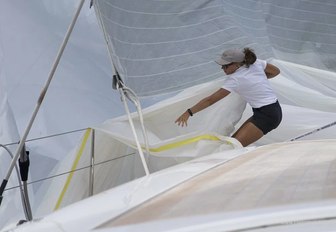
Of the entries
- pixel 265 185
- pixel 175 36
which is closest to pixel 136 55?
pixel 175 36

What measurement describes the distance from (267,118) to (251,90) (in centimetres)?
11

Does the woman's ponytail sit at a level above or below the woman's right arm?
above

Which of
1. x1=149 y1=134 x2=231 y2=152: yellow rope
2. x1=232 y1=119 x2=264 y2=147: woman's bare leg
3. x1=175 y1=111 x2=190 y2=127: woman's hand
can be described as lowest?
x1=232 y1=119 x2=264 y2=147: woman's bare leg

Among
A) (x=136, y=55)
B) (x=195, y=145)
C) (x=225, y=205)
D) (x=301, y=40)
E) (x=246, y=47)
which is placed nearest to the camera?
Result: (x=225, y=205)

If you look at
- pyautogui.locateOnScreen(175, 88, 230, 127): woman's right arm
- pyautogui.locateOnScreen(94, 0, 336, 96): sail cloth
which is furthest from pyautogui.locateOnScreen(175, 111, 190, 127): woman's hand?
pyautogui.locateOnScreen(94, 0, 336, 96): sail cloth

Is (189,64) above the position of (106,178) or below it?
above

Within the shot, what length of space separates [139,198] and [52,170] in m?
0.97

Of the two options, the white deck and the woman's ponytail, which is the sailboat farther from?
the woman's ponytail

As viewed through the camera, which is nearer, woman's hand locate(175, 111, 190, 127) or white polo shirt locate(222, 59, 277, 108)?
woman's hand locate(175, 111, 190, 127)

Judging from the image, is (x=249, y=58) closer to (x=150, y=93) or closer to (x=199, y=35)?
(x=199, y=35)

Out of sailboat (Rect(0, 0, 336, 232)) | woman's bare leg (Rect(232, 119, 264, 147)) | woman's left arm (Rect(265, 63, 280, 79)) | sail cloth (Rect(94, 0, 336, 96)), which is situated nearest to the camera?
sailboat (Rect(0, 0, 336, 232))

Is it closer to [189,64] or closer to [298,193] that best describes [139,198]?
[298,193]

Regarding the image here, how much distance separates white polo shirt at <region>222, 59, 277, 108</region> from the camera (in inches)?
88.8

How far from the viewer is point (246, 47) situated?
2439 mm
